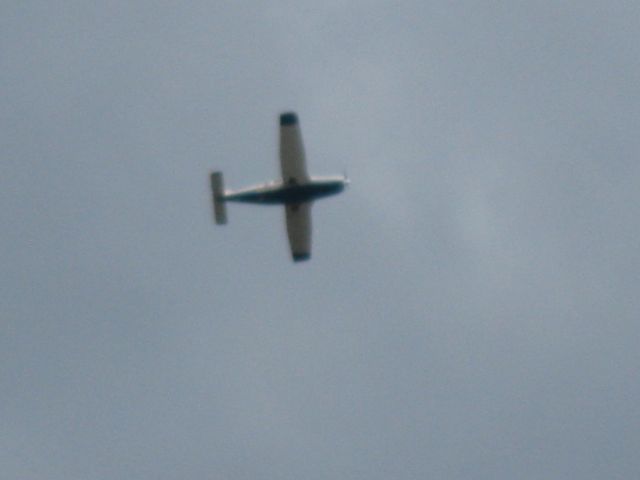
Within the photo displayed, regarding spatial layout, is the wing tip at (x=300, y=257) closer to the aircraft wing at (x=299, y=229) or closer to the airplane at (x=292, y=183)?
the aircraft wing at (x=299, y=229)

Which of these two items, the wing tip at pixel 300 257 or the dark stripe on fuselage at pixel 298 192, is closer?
the dark stripe on fuselage at pixel 298 192

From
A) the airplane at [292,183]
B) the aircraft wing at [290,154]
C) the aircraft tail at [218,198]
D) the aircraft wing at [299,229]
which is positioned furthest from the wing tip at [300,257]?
the aircraft wing at [290,154]

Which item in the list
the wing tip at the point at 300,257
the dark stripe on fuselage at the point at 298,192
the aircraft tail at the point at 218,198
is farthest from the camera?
the wing tip at the point at 300,257

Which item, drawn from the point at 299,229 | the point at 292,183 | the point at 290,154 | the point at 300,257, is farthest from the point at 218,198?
the point at 300,257

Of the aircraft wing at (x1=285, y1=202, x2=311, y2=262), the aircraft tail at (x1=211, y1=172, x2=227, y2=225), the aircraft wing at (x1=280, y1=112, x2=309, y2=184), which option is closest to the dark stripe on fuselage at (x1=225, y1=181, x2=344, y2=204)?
the aircraft wing at (x1=280, y1=112, x2=309, y2=184)

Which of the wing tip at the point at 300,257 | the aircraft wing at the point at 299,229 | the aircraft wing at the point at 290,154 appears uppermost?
the aircraft wing at the point at 290,154

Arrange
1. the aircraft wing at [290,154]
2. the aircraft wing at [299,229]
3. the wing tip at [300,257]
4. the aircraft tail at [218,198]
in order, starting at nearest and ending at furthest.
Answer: the aircraft wing at [290,154]
the aircraft wing at [299,229]
the aircraft tail at [218,198]
the wing tip at [300,257]
